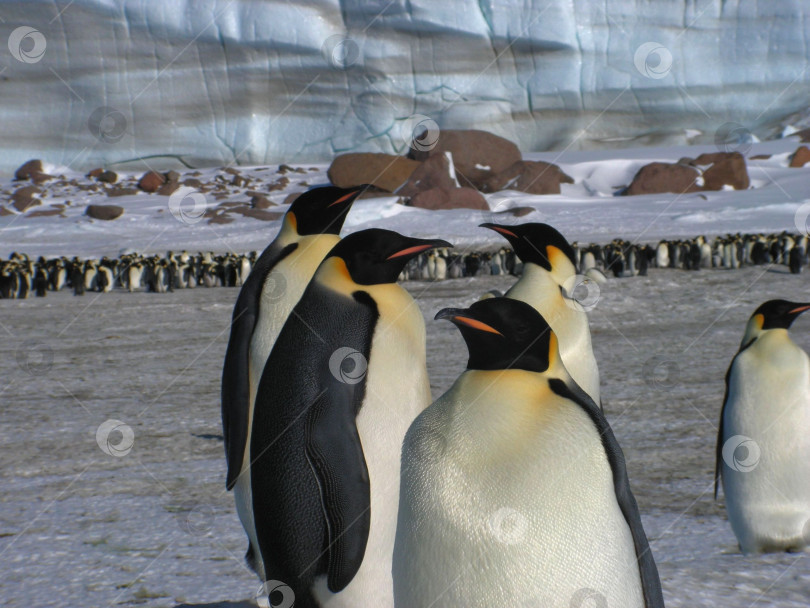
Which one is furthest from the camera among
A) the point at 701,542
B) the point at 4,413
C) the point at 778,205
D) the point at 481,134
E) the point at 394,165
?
the point at 481,134

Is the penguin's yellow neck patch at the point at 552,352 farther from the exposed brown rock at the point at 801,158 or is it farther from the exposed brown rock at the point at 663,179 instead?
the exposed brown rock at the point at 801,158

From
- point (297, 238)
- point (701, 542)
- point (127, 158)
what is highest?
point (127, 158)

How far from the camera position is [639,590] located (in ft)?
5.50

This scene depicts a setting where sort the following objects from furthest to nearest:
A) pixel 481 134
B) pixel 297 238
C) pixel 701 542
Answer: pixel 481 134 < pixel 701 542 < pixel 297 238

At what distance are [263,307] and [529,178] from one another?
62.7ft

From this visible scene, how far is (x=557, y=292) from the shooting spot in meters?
3.35

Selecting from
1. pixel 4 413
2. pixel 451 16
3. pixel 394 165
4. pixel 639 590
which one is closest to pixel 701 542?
pixel 639 590

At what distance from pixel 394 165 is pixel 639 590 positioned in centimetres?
1963

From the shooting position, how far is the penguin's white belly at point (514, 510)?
1620mm

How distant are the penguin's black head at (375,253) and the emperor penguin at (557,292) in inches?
39.0

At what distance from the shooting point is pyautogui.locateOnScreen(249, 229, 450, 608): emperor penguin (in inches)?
81.2

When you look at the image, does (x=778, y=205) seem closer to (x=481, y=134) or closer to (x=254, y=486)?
(x=481, y=134)

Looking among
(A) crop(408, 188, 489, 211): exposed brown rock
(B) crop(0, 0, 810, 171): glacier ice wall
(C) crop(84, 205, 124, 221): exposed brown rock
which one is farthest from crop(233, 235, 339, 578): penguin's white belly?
(B) crop(0, 0, 810, 171): glacier ice wall

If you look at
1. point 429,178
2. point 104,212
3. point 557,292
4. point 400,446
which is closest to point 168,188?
point 104,212
